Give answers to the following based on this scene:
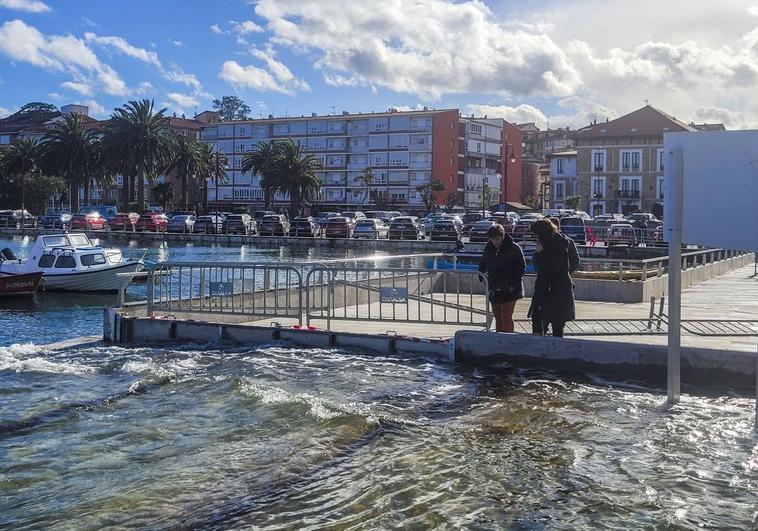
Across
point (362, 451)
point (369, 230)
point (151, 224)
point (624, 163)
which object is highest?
point (624, 163)

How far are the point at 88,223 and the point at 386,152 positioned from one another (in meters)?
44.5

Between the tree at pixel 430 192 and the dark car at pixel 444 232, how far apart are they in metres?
44.2

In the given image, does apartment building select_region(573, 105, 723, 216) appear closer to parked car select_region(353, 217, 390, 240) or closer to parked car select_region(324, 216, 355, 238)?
parked car select_region(353, 217, 390, 240)

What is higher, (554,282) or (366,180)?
(366,180)

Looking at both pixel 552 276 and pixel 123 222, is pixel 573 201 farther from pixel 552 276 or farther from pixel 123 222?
pixel 552 276

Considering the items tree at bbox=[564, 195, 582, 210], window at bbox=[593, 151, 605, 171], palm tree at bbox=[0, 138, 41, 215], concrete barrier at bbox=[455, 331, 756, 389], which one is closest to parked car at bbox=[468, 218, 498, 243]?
concrete barrier at bbox=[455, 331, 756, 389]

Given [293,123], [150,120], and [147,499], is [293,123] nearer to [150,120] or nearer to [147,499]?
[150,120]

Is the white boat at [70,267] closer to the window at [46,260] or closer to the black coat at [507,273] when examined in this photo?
the window at [46,260]

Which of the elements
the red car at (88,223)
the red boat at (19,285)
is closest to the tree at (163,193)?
the red car at (88,223)

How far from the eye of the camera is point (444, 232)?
5112 centimetres

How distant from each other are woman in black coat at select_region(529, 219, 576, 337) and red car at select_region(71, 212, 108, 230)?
64.4 metres

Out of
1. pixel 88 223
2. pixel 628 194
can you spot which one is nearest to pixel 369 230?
pixel 88 223

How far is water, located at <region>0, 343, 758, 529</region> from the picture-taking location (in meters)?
5.67

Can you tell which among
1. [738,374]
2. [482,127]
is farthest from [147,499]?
[482,127]
